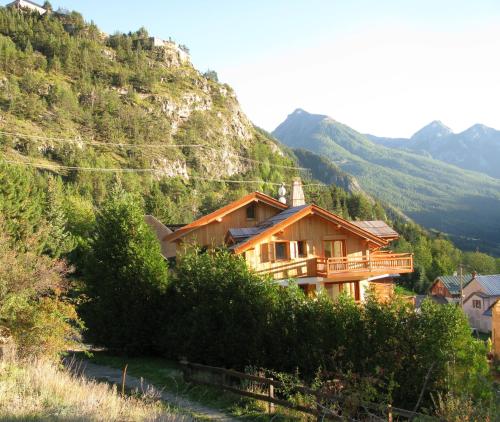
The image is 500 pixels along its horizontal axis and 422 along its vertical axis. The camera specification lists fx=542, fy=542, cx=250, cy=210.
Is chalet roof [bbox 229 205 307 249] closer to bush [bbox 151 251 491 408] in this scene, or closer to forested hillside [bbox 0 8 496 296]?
bush [bbox 151 251 491 408]

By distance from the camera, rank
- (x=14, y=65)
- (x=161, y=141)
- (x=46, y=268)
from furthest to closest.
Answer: (x=161, y=141)
(x=14, y=65)
(x=46, y=268)

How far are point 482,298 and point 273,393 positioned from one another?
64326mm

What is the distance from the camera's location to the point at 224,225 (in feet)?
95.9

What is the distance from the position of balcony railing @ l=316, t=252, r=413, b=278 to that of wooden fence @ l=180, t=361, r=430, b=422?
11.6 metres

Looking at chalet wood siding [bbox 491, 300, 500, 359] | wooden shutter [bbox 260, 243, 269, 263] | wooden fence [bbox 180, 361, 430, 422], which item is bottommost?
chalet wood siding [bbox 491, 300, 500, 359]

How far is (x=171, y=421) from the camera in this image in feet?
28.1

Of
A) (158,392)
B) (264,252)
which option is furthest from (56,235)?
(158,392)

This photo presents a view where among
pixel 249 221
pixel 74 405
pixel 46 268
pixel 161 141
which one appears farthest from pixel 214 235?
pixel 161 141

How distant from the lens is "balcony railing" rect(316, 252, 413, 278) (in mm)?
25891

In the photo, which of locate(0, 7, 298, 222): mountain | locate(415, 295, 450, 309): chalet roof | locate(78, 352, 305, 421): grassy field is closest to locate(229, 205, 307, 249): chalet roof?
locate(415, 295, 450, 309): chalet roof

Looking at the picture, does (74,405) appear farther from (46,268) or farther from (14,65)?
(14,65)

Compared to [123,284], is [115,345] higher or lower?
lower

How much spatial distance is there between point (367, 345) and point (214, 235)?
54.7 feet

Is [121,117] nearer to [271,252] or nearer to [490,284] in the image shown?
[490,284]
